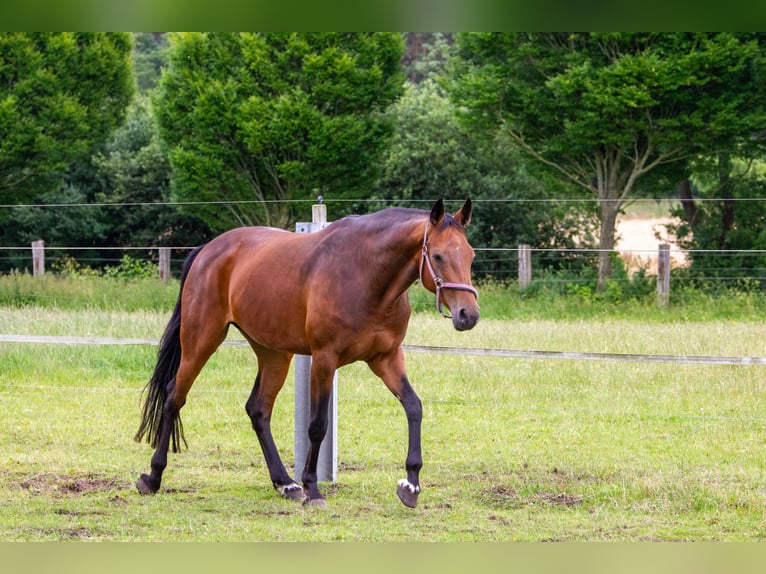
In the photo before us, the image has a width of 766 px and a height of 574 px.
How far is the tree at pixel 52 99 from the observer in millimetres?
18438

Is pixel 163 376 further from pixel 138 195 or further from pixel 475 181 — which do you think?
pixel 138 195

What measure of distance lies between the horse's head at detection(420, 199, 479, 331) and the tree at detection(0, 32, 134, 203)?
14.9 m

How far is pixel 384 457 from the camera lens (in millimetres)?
7023

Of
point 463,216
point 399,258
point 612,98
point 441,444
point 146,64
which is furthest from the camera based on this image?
point 146,64

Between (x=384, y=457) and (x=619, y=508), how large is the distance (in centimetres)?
201

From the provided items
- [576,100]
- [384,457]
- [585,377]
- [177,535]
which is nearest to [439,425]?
[384,457]

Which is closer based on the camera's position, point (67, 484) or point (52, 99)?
point (67, 484)

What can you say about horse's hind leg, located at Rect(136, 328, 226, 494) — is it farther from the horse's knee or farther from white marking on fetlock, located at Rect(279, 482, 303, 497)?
white marking on fetlock, located at Rect(279, 482, 303, 497)

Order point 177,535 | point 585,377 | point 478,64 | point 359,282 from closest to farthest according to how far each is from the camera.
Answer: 1. point 177,535
2. point 359,282
3. point 585,377
4. point 478,64

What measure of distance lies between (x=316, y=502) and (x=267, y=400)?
850 millimetres

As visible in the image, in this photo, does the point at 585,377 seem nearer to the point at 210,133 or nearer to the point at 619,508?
the point at 619,508

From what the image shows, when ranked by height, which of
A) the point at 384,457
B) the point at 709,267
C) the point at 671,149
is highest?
the point at 671,149

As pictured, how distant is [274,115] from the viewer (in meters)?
17.9

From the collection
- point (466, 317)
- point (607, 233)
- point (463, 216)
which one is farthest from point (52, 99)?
point (466, 317)
